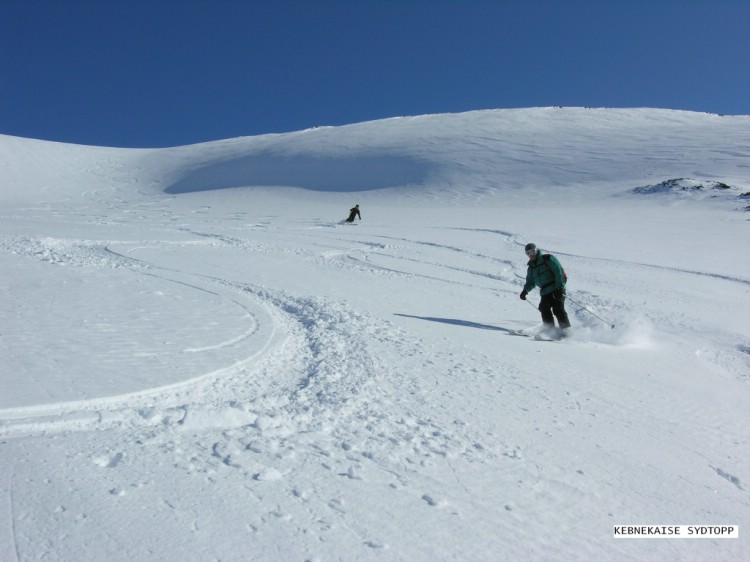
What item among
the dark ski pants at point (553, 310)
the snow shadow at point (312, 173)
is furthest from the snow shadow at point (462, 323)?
the snow shadow at point (312, 173)

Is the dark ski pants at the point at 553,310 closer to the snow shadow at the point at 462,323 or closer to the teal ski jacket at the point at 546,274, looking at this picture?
the teal ski jacket at the point at 546,274

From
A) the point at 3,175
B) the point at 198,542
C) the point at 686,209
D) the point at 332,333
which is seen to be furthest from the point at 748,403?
the point at 3,175

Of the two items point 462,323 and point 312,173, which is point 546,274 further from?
point 312,173

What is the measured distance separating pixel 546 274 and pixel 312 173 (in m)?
37.8

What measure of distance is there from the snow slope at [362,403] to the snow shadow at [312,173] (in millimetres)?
25581

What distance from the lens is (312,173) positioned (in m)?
44.0

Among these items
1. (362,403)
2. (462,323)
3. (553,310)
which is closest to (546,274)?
(553,310)

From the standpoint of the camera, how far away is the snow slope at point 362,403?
294cm

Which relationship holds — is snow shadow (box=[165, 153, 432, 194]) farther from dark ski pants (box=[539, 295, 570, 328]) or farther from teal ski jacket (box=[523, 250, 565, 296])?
dark ski pants (box=[539, 295, 570, 328])

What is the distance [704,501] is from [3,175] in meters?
59.0

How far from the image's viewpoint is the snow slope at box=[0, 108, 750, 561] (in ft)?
9.65

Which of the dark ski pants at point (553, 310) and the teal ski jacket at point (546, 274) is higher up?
the teal ski jacket at point (546, 274)

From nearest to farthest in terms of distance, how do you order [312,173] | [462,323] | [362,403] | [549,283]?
[362,403], [549,283], [462,323], [312,173]

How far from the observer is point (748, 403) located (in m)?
5.18
